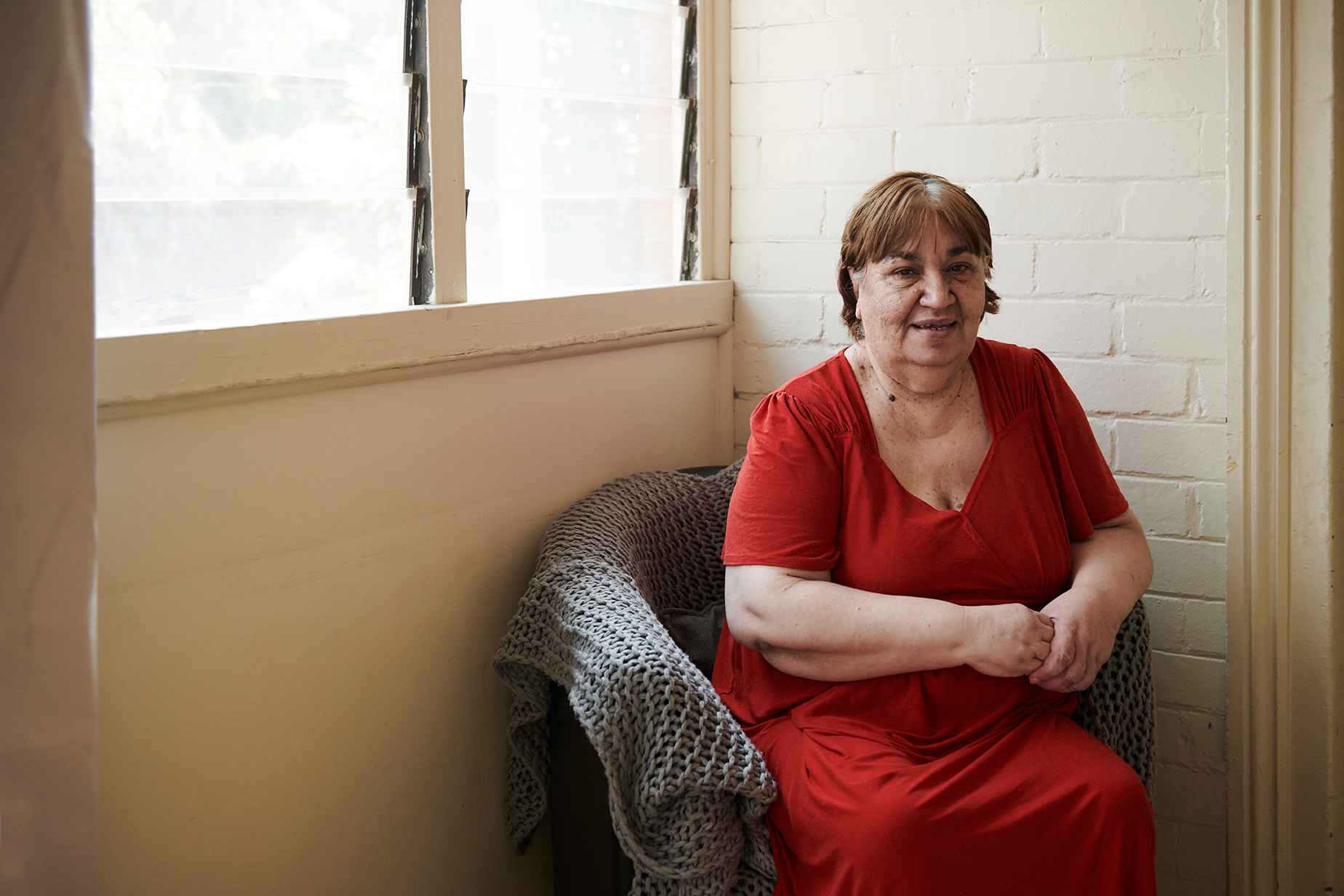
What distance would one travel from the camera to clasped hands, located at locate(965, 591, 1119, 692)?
58.1 inches

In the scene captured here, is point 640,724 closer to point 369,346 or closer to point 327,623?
point 327,623

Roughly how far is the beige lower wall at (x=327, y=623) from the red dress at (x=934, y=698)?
1.52 ft

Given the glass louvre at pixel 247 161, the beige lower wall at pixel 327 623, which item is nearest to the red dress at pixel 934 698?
the beige lower wall at pixel 327 623

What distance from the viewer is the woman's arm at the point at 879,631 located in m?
1.48

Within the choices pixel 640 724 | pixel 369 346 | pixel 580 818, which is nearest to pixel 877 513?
pixel 640 724

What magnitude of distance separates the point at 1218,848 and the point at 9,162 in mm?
2238

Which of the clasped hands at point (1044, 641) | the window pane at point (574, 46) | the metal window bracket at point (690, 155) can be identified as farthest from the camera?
the metal window bracket at point (690, 155)

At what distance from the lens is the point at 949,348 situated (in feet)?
5.34

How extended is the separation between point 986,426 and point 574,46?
1.04 metres

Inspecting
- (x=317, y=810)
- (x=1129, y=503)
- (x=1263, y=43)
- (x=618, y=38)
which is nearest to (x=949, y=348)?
(x=1129, y=503)

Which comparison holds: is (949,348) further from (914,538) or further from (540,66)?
(540,66)

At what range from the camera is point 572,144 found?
2012mm

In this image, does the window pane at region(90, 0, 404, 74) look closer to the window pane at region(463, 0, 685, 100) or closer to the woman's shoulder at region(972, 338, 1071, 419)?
the window pane at region(463, 0, 685, 100)

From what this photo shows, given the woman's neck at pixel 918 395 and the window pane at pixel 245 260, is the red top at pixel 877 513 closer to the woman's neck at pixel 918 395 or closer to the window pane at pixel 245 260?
the woman's neck at pixel 918 395
